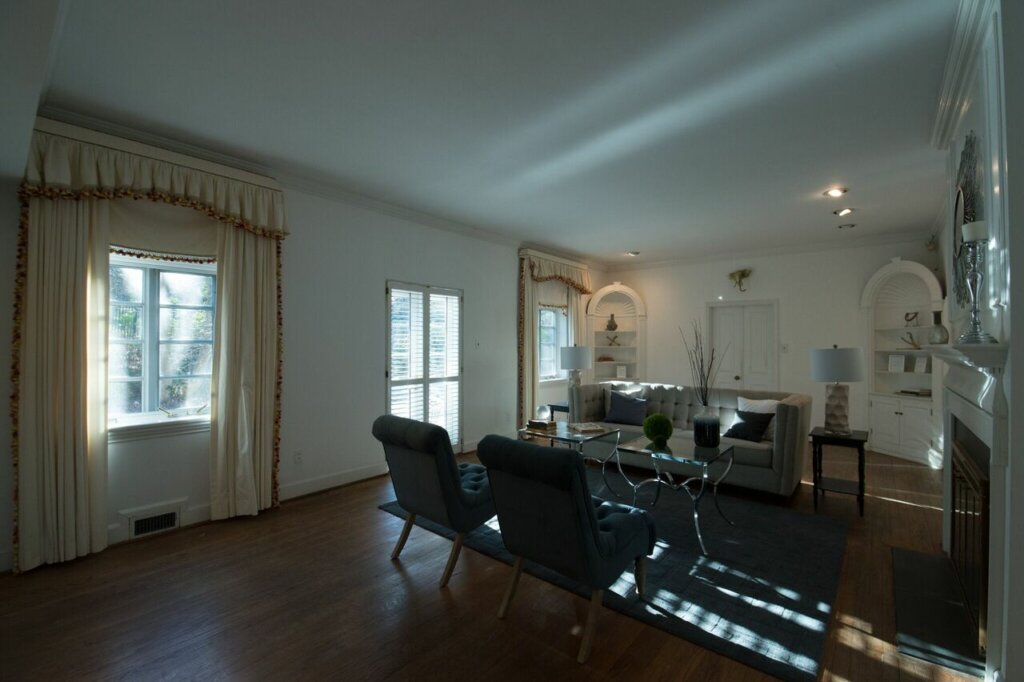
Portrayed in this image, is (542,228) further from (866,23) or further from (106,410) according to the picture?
(106,410)

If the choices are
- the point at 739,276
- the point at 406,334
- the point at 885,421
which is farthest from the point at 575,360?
the point at 885,421

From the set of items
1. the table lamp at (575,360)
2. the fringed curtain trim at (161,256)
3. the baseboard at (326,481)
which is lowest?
the baseboard at (326,481)

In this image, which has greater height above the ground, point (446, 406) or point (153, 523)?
point (446, 406)

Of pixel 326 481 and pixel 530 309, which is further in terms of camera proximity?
pixel 530 309

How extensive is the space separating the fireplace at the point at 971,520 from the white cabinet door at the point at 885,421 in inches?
125

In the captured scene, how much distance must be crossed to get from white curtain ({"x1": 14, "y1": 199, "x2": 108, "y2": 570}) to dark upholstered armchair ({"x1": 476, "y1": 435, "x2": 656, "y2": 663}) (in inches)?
101

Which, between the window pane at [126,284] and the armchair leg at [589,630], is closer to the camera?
the armchair leg at [589,630]

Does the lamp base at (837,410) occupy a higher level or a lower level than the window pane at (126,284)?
lower

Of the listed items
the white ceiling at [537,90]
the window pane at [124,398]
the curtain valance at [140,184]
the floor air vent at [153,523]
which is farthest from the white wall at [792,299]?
the window pane at [124,398]

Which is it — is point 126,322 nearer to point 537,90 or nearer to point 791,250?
point 537,90

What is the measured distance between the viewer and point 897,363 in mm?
5480

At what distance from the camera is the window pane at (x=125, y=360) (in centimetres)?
319

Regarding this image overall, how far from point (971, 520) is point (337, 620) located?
299 centimetres

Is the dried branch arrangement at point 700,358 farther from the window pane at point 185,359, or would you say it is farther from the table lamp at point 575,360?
the window pane at point 185,359
